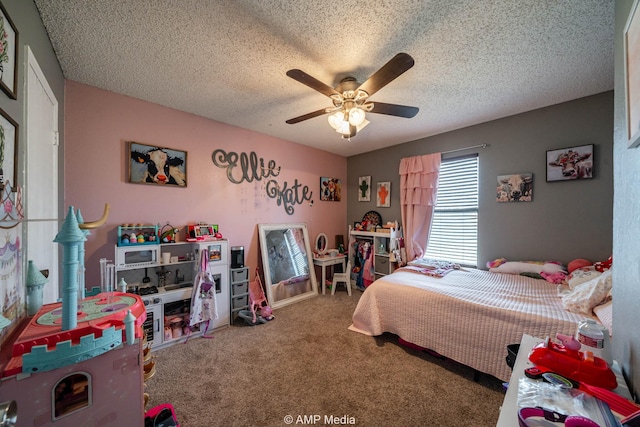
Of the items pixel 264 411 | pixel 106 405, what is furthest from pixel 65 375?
pixel 264 411

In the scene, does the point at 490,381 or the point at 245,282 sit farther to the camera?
the point at 245,282

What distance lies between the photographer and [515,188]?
2.65 m

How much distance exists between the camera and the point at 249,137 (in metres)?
3.12

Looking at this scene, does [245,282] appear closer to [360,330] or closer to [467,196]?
[360,330]

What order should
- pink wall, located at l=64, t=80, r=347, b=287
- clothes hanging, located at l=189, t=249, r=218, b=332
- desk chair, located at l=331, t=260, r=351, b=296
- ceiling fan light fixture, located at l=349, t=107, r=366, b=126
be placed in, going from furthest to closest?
desk chair, located at l=331, t=260, r=351, b=296, clothes hanging, located at l=189, t=249, r=218, b=332, pink wall, located at l=64, t=80, r=347, b=287, ceiling fan light fixture, located at l=349, t=107, r=366, b=126

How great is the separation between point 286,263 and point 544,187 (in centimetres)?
323

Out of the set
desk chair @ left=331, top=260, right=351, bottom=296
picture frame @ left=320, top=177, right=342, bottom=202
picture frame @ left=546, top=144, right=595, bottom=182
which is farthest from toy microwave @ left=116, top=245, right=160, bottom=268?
picture frame @ left=546, top=144, right=595, bottom=182

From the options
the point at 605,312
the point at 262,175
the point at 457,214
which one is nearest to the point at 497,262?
the point at 457,214

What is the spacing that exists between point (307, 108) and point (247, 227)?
5.58 ft

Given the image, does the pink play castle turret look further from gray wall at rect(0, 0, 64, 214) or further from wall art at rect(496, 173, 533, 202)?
wall art at rect(496, 173, 533, 202)

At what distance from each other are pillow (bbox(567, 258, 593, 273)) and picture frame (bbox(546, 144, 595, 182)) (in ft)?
2.64

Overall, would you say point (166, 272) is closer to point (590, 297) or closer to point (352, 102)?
point (352, 102)

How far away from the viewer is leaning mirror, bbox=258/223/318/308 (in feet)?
10.6

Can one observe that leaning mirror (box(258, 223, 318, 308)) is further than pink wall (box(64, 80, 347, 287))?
Yes
